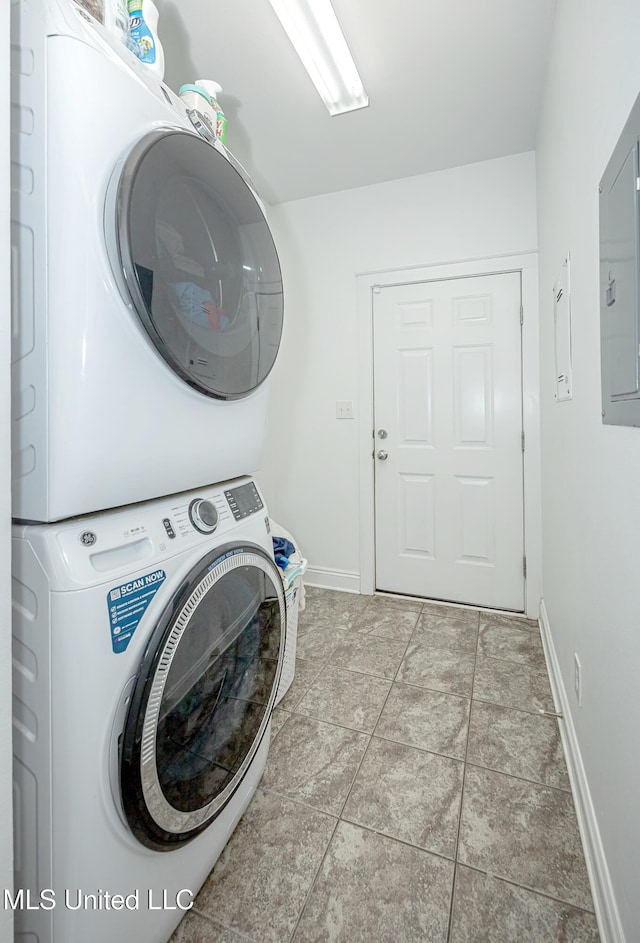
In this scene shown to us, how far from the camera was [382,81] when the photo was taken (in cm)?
178

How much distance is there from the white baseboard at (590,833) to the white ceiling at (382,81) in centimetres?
242

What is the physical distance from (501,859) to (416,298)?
2458 millimetres

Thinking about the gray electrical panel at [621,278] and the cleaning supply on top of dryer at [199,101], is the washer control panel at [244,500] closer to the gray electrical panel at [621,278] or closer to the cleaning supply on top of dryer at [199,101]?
the gray electrical panel at [621,278]

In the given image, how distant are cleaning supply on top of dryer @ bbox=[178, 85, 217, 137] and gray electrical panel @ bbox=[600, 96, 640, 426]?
0.96m

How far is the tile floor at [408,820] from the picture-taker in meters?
0.94

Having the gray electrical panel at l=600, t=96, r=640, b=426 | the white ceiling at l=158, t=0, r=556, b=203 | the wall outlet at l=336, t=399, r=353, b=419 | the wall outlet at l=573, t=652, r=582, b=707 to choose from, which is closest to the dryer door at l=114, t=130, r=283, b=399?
the gray electrical panel at l=600, t=96, r=640, b=426

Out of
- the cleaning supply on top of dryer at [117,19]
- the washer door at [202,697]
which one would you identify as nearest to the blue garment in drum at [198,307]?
the washer door at [202,697]

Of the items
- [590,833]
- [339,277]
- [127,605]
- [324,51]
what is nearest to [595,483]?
[590,833]

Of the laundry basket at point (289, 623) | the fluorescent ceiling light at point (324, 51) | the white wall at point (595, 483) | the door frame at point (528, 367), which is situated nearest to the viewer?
the white wall at point (595, 483)

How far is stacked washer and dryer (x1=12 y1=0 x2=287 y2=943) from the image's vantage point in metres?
0.63

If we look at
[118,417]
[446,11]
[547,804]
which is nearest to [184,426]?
[118,417]

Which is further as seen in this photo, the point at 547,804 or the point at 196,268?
the point at 547,804

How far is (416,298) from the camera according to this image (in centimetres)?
248

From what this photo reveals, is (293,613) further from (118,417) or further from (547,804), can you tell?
(118,417)
